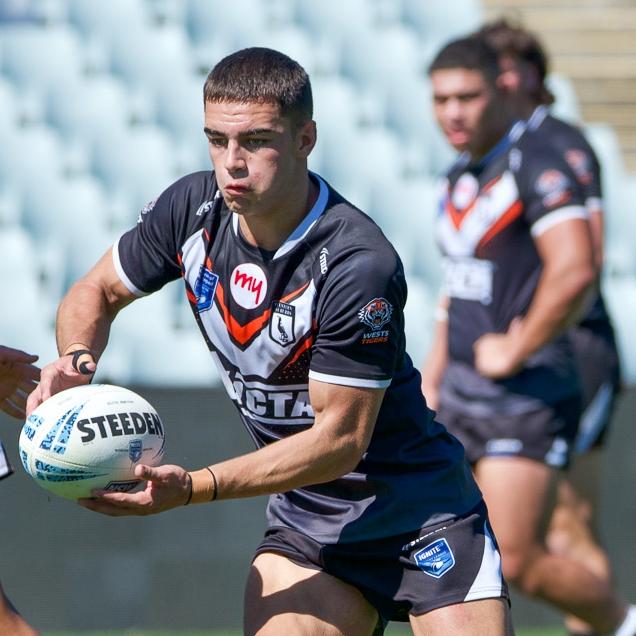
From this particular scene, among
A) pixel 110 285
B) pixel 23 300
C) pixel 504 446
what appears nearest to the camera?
pixel 110 285

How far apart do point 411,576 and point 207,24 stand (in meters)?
5.43

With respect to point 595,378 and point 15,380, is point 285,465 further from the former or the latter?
point 595,378

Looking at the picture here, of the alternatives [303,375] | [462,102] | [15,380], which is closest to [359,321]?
[303,375]

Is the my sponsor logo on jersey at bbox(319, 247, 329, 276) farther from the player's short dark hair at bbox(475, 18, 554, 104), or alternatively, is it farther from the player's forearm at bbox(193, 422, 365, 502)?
the player's short dark hair at bbox(475, 18, 554, 104)

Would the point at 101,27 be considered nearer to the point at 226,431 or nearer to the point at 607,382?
the point at 226,431

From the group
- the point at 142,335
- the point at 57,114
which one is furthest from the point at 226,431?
the point at 57,114

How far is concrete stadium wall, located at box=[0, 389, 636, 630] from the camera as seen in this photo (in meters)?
6.41

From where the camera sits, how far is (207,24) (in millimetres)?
8211

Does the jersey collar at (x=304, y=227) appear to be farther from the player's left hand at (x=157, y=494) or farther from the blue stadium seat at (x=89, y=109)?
the blue stadium seat at (x=89, y=109)

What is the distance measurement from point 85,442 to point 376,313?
77cm

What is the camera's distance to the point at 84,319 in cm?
363

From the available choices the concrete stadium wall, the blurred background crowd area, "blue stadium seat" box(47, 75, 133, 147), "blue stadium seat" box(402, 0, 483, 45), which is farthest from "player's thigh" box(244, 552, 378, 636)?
"blue stadium seat" box(402, 0, 483, 45)

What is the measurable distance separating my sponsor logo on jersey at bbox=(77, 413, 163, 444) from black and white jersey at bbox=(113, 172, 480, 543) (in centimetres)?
35

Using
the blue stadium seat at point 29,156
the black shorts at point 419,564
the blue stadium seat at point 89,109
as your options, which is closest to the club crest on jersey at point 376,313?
the black shorts at point 419,564
